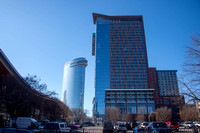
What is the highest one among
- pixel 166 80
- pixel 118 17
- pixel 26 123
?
pixel 118 17

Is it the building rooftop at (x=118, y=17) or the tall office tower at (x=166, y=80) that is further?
the tall office tower at (x=166, y=80)

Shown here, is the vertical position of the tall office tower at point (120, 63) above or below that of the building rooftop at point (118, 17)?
below

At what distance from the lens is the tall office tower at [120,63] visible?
4311 inches

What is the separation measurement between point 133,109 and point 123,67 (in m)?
33.2

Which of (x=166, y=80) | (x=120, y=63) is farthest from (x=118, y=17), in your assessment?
(x=166, y=80)

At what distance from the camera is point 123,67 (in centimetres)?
12288

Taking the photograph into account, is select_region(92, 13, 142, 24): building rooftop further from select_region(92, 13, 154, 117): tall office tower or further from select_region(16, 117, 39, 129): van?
select_region(16, 117, 39, 129): van

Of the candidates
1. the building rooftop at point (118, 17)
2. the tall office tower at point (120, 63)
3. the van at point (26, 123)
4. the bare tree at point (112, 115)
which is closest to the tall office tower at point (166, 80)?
the tall office tower at point (120, 63)

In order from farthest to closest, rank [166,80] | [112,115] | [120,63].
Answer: [166,80], [120,63], [112,115]

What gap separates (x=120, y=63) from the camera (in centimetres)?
12381

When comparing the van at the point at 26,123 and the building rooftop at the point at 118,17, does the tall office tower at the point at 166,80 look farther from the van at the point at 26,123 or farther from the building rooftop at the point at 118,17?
the van at the point at 26,123

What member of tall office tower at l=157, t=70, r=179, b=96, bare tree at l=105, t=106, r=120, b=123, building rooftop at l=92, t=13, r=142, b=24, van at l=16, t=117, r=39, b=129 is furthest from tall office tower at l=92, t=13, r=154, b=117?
van at l=16, t=117, r=39, b=129

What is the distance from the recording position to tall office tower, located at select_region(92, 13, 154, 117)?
109506 millimetres

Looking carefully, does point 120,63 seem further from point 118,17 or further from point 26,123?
point 26,123
